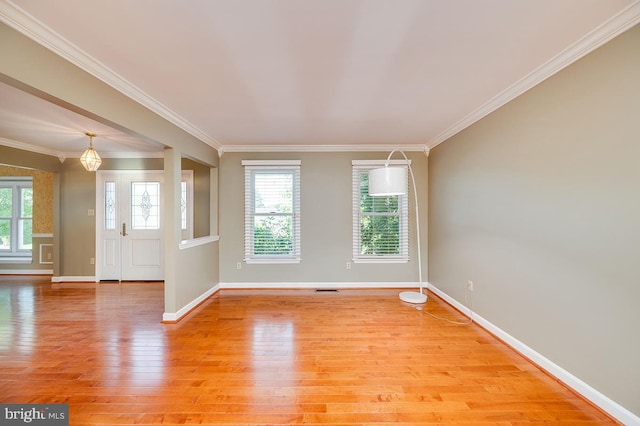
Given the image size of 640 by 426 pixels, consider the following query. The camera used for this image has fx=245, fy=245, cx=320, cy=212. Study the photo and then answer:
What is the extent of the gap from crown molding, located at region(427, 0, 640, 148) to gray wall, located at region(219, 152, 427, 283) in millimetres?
1833

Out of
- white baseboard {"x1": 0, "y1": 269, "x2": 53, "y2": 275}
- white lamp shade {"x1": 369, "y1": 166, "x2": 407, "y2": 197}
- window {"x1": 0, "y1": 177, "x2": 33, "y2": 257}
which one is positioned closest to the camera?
white lamp shade {"x1": 369, "y1": 166, "x2": 407, "y2": 197}

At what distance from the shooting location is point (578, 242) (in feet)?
6.07

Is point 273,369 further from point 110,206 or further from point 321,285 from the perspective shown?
point 110,206

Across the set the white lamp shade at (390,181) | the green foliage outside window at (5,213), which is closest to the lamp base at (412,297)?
the white lamp shade at (390,181)

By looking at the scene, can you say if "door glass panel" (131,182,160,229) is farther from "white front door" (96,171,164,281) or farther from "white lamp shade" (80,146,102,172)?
"white lamp shade" (80,146,102,172)

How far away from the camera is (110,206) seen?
4945mm

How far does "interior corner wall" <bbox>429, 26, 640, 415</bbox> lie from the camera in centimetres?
156

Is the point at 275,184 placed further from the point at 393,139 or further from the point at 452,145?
the point at 452,145

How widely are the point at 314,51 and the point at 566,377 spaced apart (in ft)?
10.4

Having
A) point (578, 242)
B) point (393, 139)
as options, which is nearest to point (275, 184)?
point (393, 139)

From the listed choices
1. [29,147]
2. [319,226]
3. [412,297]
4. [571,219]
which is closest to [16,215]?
[29,147]

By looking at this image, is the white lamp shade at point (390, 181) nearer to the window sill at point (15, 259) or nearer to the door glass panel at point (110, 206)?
the door glass panel at point (110, 206)

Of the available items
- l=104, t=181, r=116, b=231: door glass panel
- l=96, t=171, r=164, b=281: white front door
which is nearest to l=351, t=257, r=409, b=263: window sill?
l=96, t=171, r=164, b=281: white front door

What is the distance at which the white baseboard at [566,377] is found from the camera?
158 cm
